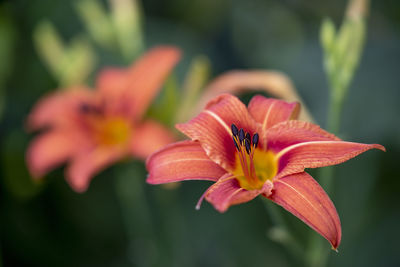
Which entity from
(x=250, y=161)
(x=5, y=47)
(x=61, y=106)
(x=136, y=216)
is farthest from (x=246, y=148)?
(x=5, y=47)

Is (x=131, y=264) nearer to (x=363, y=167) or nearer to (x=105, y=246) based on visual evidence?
(x=105, y=246)

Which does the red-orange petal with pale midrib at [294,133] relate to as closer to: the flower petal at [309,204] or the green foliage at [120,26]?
the flower petal at [309,204]

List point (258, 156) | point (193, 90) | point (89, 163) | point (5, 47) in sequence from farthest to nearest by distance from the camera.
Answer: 1. point (5, 47)
2. point (193, 90)
3. point (89, 163)
4. point (258, 156)

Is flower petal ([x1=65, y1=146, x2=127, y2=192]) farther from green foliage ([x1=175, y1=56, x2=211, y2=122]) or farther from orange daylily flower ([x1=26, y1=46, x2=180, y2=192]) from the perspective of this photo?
green foliage ([x1=175, y1=56, x2=211, y2=122])

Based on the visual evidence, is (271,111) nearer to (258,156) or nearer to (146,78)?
(258,156)

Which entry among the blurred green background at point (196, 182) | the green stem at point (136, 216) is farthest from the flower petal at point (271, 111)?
the green stem at point (136, 216)
